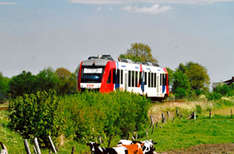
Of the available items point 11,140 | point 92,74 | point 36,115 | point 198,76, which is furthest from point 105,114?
point 198,76

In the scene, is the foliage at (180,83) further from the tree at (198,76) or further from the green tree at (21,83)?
the green tree at (21,83)

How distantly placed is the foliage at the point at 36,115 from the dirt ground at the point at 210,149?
5.98 meters

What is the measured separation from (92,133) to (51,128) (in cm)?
A: 296

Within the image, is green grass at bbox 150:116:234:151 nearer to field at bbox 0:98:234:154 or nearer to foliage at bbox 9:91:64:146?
field at bbox 0:98:234:154

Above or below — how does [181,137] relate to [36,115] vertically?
below

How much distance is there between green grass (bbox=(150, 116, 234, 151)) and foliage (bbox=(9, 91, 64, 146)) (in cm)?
613

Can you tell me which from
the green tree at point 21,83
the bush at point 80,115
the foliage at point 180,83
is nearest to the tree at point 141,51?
the foliage at point 180,83

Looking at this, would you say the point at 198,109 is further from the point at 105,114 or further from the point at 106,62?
the point at 105,114

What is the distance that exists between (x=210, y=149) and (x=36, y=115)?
340 inches

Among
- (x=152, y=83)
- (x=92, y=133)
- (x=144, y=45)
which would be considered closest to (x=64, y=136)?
(x=92, y=133)

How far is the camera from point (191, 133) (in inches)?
1084

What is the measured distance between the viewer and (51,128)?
16.9 m

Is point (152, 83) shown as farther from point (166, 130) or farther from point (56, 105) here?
→ point (56, 105)

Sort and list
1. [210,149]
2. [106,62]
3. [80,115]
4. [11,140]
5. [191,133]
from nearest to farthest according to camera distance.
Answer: [11,140] < [80,115] < [210,149] < [191,133] < [106,62]
